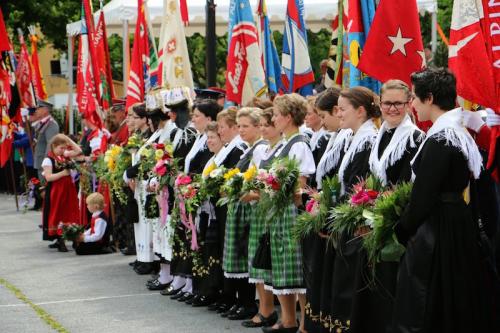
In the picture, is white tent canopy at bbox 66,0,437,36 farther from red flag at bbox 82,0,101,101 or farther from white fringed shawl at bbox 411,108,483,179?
white fringed shawl at bbox 411,108,483,179

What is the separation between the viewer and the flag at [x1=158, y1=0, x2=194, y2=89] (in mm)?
12430

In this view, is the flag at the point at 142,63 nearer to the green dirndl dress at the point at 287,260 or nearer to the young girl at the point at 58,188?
the young girl at the point at 58,188

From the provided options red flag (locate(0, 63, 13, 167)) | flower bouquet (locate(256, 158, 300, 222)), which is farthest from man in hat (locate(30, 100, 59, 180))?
flower bouquet (locate(256, 158, 300, 222))

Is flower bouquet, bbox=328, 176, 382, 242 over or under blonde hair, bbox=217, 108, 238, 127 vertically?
under

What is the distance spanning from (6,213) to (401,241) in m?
15.3

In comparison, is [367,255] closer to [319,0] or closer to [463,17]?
[463,17]

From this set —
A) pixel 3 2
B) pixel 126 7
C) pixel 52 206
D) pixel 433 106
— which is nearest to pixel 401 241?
pixel 433 106

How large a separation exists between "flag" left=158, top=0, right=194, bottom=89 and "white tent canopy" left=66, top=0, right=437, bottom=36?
502cm

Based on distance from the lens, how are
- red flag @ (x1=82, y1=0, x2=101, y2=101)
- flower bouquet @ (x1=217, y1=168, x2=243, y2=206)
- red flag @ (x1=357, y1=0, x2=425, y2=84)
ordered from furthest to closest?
red flag @ (x1=82, y1=0, x2=101, y2=101) → flower bouquet @ (x1=217, y1=168, x2=243, y2=206) → red flag @ (x1=357, y1=0, x2=425, y2=84)

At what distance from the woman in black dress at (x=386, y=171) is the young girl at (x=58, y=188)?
28.2 feet

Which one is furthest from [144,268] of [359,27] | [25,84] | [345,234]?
[25,84]

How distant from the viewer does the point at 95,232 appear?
45.2 feet

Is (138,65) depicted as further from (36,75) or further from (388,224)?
(36,75)

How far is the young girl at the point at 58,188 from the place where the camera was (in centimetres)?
1448
